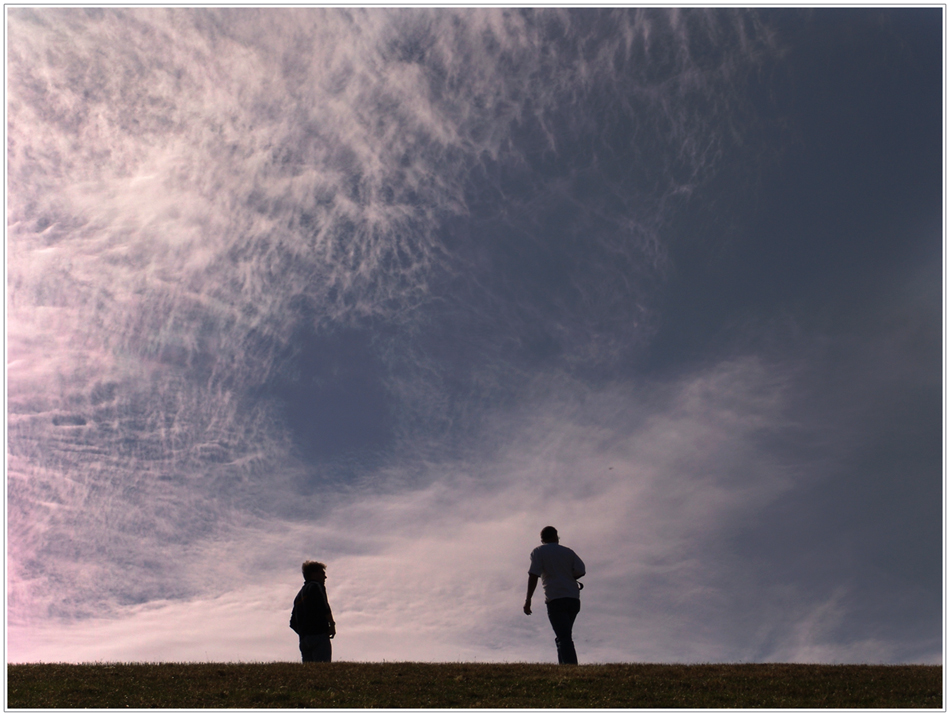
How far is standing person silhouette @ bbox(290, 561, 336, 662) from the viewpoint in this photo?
15680 millimetres

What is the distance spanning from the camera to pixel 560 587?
15445mm

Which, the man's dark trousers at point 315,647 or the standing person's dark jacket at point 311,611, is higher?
the standing person's dark jacket at point 311,611

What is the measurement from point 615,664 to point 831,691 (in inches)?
150

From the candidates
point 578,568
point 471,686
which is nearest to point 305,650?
point 471,686

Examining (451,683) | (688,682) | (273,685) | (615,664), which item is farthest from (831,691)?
(273,685)

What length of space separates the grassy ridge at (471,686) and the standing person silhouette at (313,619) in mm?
1150

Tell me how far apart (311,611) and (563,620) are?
4824 millimetres

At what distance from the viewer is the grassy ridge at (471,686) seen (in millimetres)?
11844

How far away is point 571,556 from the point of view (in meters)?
15.7

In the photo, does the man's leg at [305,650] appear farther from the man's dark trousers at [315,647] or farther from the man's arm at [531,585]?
the man's arm at [531,585]

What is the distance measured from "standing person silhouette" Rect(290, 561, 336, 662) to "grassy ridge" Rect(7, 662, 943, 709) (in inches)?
45.3

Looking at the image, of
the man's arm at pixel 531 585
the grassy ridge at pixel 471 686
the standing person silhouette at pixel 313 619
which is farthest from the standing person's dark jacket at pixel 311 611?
the man's arm at pixel 531 585

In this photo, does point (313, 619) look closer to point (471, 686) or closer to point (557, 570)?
point (471, 686)

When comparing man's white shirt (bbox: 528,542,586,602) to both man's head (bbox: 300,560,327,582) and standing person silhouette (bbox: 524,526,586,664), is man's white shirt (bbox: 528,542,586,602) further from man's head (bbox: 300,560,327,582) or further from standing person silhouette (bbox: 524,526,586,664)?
man's head (bbox: 300,560,327,582)
